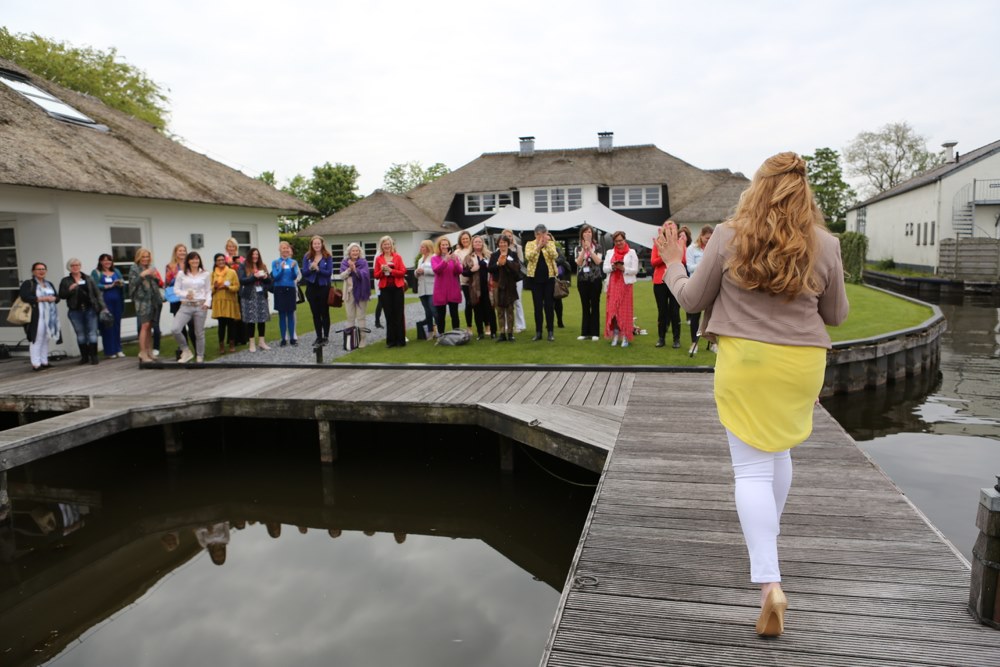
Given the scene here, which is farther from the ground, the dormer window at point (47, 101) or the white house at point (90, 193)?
the dormer window at point (47, 101)

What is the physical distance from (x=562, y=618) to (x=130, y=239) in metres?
14.0

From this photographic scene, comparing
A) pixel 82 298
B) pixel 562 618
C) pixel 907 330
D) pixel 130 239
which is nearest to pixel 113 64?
pixel 130 239

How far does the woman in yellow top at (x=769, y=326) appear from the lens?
9.33ft

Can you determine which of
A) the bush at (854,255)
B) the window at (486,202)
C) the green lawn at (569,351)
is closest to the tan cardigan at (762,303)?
the green lawn at (569,351)

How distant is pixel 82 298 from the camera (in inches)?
442

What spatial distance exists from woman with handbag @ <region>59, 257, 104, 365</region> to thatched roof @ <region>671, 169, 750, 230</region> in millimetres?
32393

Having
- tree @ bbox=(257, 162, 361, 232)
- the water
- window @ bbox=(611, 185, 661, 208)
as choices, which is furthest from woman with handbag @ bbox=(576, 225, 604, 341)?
tree @ bbox=(257, 162, 361, 232)

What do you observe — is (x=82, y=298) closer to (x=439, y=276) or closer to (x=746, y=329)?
(x=439, y=276)

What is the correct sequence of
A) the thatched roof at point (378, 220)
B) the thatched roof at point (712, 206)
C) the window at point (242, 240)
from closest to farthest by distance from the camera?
1. the window at point (242, 240)
2. the thatched roof at point (378, 220)
3. the thatched roof at point (712, 206)

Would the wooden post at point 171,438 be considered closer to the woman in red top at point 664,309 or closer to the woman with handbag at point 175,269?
the woman with handbag at point 175,269

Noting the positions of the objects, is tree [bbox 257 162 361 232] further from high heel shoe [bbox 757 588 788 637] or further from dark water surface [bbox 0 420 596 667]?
high heel shoe [bbox 757 588 788 637]

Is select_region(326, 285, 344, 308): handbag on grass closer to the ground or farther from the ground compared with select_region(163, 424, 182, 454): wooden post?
farther from the ground

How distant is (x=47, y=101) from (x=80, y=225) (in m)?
3.91

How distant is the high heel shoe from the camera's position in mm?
2990
